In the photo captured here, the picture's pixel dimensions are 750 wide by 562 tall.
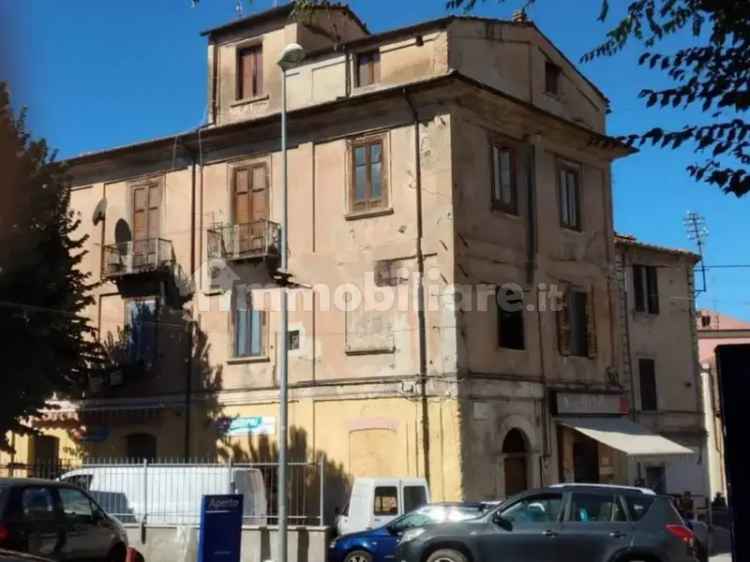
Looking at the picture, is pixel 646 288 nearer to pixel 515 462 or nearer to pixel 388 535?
pixel 515 462

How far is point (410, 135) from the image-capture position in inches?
922

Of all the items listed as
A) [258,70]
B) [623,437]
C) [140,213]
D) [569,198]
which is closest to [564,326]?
[623,437]

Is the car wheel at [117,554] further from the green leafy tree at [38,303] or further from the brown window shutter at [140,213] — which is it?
the brown window shutter at [140,213]

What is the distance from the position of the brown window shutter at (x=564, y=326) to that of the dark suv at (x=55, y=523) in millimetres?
14345

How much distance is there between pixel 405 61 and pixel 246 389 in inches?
364

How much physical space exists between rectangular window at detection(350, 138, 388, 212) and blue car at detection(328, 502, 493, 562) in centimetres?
933

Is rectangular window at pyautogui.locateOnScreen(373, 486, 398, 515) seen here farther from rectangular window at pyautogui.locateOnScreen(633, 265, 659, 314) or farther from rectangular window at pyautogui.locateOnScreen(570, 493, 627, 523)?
rectangular window at pyautogui.locateOnScreen(633, 265, 659, 314)

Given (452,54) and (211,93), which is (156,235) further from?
(452,54)

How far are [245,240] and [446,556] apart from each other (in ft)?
42.5

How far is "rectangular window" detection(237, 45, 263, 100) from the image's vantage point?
2678cm

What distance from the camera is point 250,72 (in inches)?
1064

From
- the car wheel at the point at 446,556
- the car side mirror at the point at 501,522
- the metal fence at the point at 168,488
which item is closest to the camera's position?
the car side mirror at the point at 501,522

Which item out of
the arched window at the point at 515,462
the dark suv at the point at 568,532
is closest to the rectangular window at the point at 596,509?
the dark suv at the point at 568,532

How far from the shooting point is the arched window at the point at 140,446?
87.4 ft
